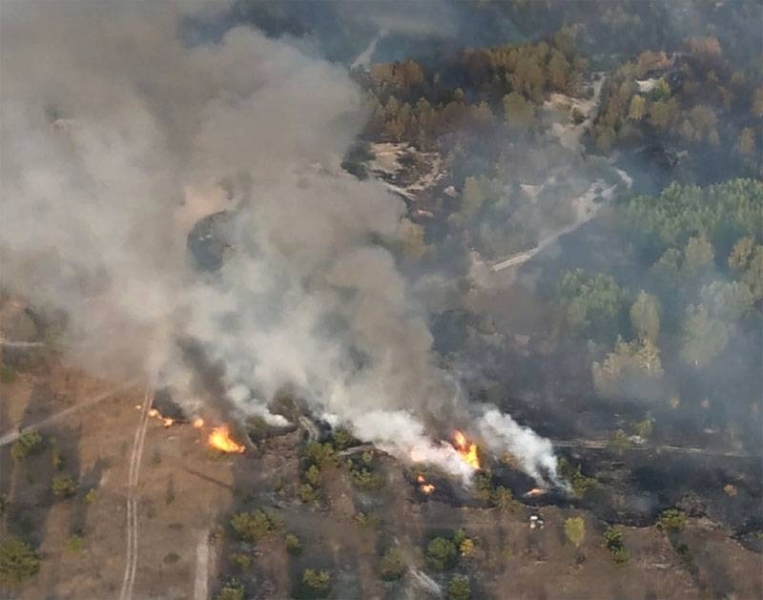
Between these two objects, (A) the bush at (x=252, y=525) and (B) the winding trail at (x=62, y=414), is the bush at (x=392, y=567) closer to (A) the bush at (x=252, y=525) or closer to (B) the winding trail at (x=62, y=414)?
(A) the bush at (x=252, y=525)

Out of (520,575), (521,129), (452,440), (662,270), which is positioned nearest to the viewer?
(520,575)

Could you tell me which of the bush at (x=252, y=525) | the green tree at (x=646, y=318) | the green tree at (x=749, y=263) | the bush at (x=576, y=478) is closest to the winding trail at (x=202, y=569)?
the bush at (x=252, y=525)

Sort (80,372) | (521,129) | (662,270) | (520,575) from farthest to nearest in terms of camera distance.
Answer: (521,129), (662,270), (80,372), (520,575)

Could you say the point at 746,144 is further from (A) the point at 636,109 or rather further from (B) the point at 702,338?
(B) the point at 702,338

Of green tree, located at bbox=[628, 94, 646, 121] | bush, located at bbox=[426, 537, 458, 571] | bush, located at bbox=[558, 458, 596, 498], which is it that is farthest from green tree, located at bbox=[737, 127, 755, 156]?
bush, located at bbox=[426, 537, 458, 571]

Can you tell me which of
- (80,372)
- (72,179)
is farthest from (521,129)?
(80,372)

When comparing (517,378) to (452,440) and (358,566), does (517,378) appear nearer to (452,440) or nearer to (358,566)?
(452,440)
